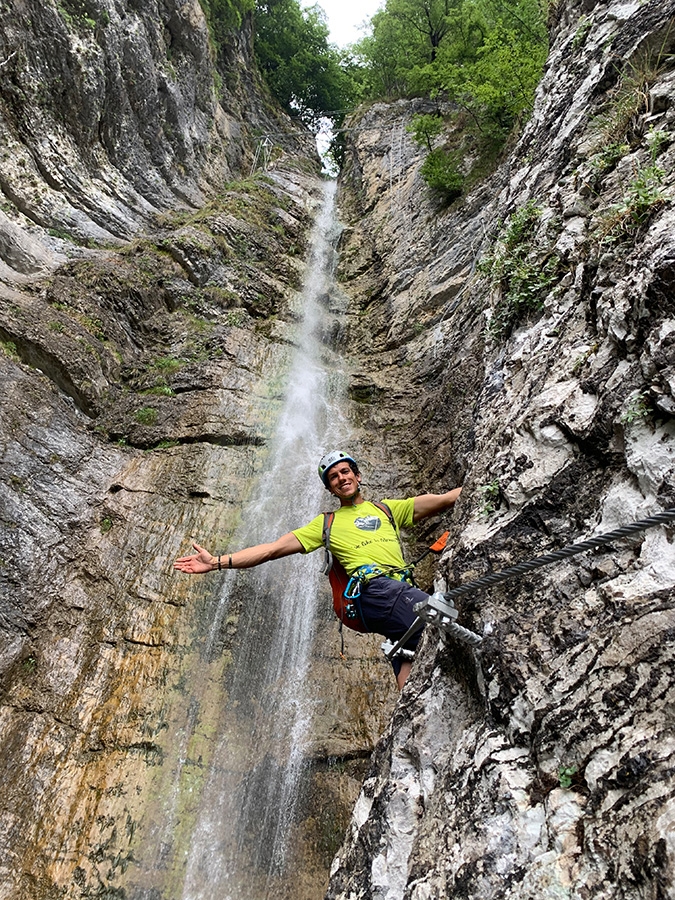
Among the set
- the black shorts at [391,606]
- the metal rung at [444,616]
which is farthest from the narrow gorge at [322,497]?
the black shorts at [391,606]

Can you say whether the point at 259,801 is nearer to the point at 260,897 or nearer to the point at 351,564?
the point at 260,897

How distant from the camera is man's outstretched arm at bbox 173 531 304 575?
4.14 m

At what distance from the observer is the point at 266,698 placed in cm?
549

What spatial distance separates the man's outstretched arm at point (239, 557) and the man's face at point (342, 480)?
1.99ft

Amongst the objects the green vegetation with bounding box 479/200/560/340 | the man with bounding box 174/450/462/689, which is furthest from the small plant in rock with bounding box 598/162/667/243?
the man with bounding box 174/450/462/689

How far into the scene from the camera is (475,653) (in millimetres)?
2850

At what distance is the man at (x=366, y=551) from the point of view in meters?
3.93

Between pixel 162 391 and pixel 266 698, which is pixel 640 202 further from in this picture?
pixel 162 391

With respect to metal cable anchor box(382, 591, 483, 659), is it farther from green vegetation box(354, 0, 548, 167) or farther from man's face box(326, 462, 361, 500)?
green vegetation box(354, 0, 548, 167)

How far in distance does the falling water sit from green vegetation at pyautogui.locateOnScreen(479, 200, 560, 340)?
3.72 m

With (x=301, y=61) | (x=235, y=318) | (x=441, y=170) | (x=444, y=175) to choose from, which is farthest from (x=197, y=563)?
(x=301, y=61)

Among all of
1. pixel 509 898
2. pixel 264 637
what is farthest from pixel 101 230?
pixel 509 898

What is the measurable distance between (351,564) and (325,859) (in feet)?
8.49

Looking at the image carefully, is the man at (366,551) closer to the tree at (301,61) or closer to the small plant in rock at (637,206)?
the small plant in rock at (637,206)
